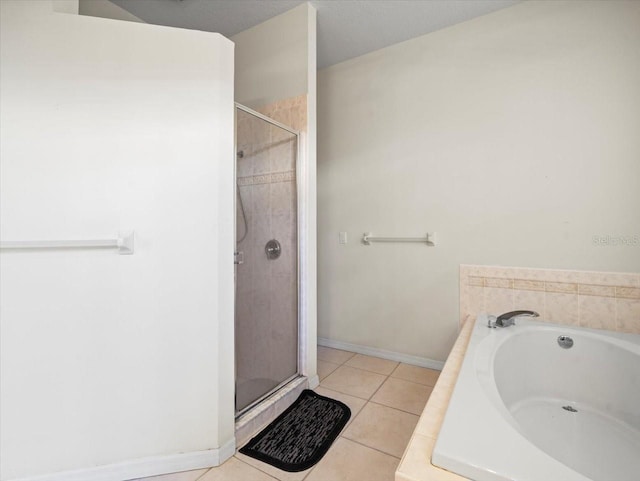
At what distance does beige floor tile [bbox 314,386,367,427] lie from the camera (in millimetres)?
1663

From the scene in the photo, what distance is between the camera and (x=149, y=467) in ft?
3.91

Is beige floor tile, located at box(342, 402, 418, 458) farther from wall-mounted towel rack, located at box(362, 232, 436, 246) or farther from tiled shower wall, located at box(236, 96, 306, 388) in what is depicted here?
wall-mounted towel rack, located at box(362, 232, 436, 246)

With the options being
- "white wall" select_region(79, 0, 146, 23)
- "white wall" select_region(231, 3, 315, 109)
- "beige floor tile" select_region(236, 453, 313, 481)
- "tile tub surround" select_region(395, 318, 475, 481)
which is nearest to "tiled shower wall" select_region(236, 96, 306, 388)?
"white wall" select_region(231, 3, 315, 109)

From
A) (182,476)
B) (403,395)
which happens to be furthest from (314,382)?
(182,476)

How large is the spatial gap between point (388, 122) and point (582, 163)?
1211 mm

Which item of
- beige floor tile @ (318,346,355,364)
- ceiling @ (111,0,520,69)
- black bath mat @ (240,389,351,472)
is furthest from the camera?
beige floor tile @ (318,346,355,364)

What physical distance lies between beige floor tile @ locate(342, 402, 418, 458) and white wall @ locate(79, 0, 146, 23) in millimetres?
2776

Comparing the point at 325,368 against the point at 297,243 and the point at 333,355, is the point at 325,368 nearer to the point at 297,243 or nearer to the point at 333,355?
the point at 333,355

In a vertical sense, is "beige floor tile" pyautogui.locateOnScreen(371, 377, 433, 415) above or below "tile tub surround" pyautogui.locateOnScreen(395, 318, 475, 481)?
below

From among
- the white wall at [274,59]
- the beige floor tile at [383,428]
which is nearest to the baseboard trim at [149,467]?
the beige floor tile at [383,428]

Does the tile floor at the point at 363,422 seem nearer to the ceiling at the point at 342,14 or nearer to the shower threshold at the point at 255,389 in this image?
the shower threshold at the point at 255,389

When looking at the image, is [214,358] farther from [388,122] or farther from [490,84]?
[490,84]

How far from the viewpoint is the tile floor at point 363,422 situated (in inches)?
47.9

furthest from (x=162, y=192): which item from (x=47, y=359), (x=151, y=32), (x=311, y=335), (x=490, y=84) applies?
(x=490, y=84)
